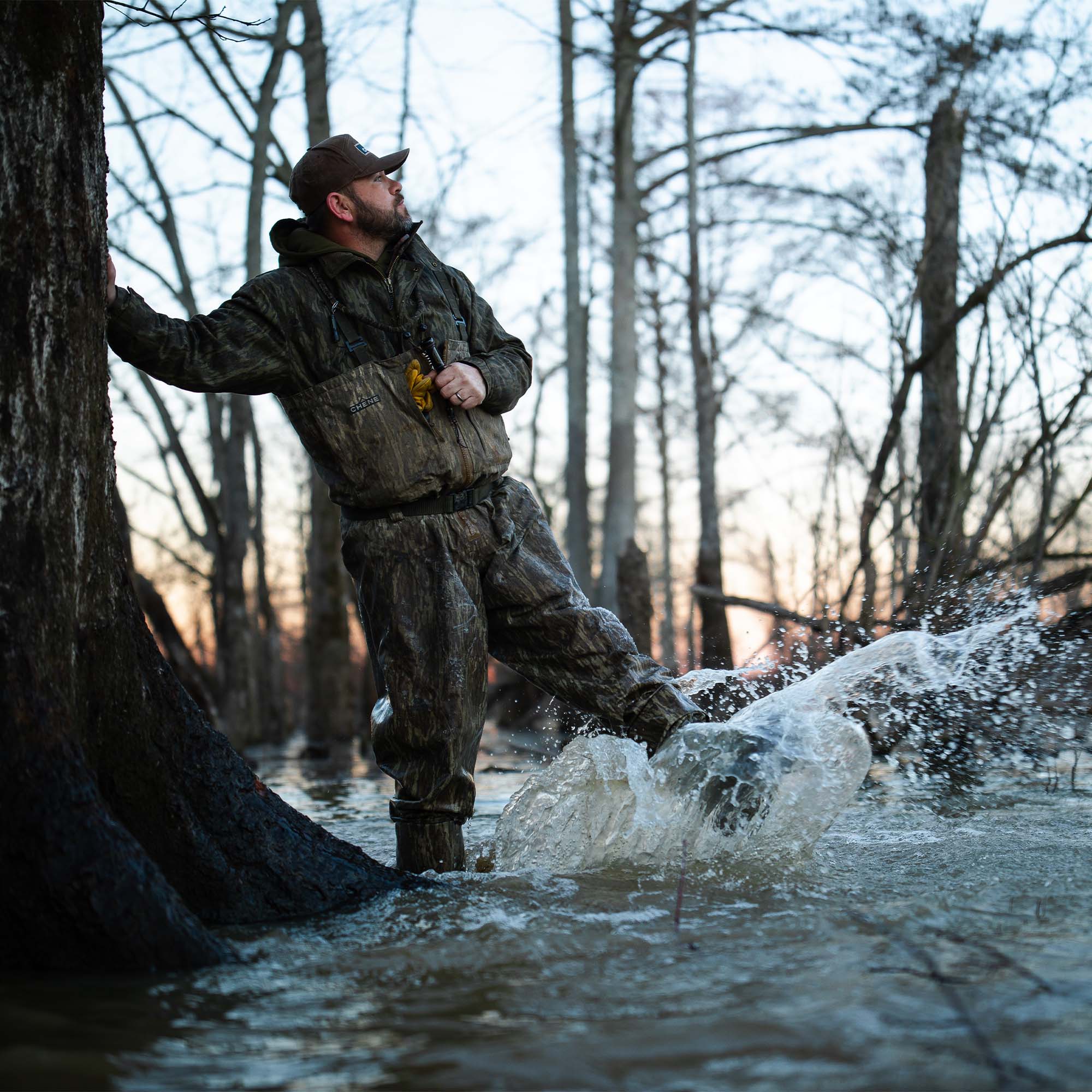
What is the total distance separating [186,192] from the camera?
608 inches

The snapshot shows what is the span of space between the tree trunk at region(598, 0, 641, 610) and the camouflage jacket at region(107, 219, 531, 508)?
1188cm

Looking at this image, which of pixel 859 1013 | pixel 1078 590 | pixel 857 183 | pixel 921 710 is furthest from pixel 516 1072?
pixel 857 183

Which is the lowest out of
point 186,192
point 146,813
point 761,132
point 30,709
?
point 146,813

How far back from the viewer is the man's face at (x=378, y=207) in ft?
13.1

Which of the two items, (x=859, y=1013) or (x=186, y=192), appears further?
(x=186, y=192)

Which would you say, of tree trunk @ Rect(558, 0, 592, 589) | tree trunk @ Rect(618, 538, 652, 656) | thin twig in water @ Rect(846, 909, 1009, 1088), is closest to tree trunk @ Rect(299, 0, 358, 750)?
tree trunk @ Rect(618, 538, 652, 656)

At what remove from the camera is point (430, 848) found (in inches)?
152

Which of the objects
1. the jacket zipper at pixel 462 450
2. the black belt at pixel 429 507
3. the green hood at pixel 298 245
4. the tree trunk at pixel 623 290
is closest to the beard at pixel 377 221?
the green hood at pixel 298 245

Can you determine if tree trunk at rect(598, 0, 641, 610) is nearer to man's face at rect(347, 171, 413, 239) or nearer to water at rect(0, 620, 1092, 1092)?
man's face at rect(347, 171, 413, 239)

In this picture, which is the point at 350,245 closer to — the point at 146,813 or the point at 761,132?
the point at 146,813

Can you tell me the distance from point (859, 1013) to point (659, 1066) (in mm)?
432

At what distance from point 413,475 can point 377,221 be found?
91 cm

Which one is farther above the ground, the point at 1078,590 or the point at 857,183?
the point at 857,183

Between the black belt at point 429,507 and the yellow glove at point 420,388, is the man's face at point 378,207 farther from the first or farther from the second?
the black belt at point 429,507
